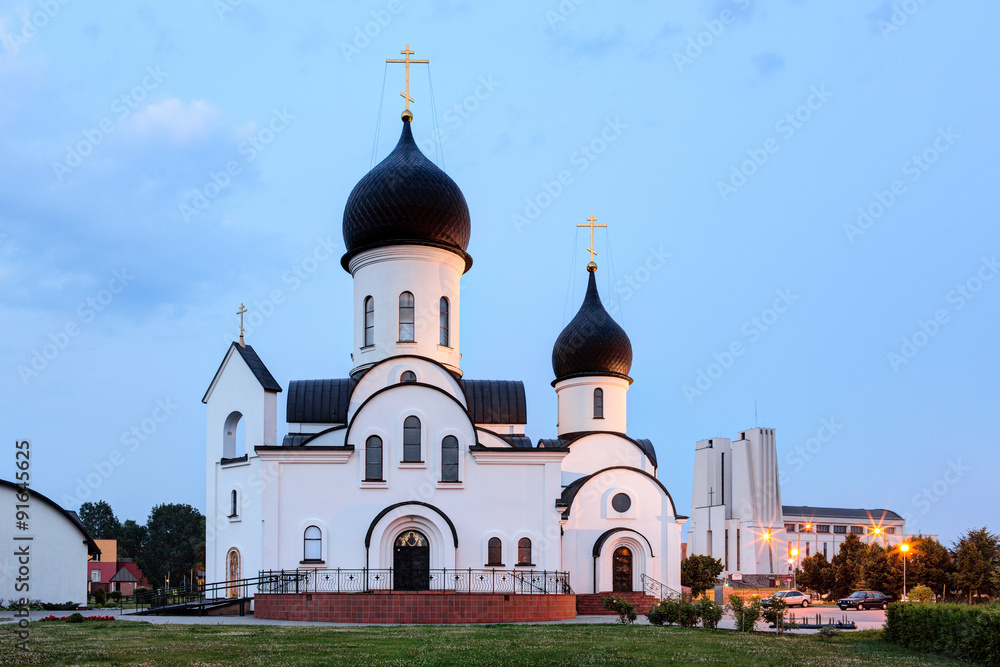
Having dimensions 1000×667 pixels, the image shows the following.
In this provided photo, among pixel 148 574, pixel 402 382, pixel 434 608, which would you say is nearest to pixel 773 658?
pixel 434 608

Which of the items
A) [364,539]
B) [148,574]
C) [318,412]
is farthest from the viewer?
[148,574]

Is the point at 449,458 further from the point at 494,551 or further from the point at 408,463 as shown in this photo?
the point at 494,551

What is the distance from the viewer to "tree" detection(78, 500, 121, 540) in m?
79.4

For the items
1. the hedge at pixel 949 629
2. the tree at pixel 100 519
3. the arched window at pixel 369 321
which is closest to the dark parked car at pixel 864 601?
the hedge at pixel 949 629

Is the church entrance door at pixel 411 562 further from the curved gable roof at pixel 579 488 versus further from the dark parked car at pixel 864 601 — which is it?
the dark parked car at pixel 864 601

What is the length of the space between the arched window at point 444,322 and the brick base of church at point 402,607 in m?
8.85

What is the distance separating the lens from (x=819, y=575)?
46.3 metres

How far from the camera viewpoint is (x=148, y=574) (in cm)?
7169

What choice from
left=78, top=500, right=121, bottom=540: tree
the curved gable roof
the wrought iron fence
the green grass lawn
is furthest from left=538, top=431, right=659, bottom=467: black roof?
left=78, top=500, right=121, bottom=540: tree

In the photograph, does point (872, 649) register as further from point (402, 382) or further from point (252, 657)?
point (402, 382)

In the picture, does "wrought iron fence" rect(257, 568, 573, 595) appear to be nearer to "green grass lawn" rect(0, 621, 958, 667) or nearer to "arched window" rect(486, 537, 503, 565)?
"arched window" rect(486, 537, 503, 565)

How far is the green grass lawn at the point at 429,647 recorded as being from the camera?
12.3 meters

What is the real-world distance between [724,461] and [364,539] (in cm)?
6493

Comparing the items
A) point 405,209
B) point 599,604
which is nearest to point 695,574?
point 599,604
